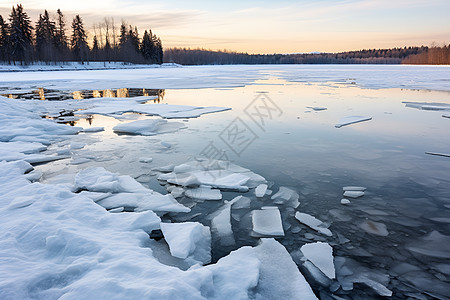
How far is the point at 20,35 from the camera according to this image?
4100 centimetres

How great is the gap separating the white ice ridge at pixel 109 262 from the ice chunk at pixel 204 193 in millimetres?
810

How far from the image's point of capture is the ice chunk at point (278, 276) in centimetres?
180

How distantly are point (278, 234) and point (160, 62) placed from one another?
73.4m

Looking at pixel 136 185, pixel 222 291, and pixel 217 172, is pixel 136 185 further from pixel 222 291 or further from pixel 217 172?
pixel 222 291

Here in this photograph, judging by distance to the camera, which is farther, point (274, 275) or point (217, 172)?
point (217, 172)

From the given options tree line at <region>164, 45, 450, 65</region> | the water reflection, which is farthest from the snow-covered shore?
tree line at <region>164, 45, 450, 65</region>

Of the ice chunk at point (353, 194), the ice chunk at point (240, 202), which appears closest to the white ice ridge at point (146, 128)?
the ice chunk at point (240, 202)

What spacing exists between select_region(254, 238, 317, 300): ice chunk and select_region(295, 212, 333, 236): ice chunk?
1.80 ft

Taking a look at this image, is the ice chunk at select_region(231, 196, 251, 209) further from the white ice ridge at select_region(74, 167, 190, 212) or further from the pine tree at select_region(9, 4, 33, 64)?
the pine tree at select_region(9, 4, 33, 64)

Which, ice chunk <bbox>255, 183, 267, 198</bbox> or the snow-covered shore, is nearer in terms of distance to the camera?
ice chunk <bbox>255, 183, 267, 198</bbox>

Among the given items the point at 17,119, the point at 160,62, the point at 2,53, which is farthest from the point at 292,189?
the point at 160,62

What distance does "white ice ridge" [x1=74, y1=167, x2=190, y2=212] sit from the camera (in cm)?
297

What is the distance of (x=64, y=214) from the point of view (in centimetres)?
251

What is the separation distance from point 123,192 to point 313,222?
2.32 m
